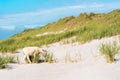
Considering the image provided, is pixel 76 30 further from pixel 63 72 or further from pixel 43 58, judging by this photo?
pixel 63 72

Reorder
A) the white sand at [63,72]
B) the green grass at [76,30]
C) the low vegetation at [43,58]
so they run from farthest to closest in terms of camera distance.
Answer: the green grass at [76,30] → the low vegetation at [43,58] → the white sand at [63,72]

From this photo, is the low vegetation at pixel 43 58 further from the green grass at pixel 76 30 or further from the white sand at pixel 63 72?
the green grass at pixel 76 30

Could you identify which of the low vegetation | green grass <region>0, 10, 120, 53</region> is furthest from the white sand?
green grass <region>0, 10, 120, 53</region>

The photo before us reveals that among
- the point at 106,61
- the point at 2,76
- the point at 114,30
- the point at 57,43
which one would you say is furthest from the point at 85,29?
the point at 2,76

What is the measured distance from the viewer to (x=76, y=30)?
21.5 m

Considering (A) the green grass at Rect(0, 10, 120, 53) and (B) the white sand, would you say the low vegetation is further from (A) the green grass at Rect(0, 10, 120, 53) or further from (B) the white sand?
(A) the green grass at Rect(0, 10, 120, 53)

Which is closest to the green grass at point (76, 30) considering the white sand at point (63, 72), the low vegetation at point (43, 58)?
the low vegetation at point (43, 58)

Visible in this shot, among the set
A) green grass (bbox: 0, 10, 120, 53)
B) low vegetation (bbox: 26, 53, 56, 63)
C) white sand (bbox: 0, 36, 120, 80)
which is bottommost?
white sand (bbox: 0, 36, 120, 80)

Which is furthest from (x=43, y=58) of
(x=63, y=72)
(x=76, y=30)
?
(x=76, y=30)

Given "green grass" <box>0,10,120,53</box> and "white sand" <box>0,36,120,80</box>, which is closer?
"white sand" <box>0,36,120,80</box>

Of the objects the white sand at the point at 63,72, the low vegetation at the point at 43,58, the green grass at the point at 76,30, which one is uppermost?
the green grass at the point at 76,30

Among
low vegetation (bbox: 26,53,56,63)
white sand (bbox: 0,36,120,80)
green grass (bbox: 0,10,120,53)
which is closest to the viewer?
white sand (bbox: 0,36,120,80)

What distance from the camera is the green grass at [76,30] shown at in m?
17.2

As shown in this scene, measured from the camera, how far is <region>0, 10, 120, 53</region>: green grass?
56.6 feet
